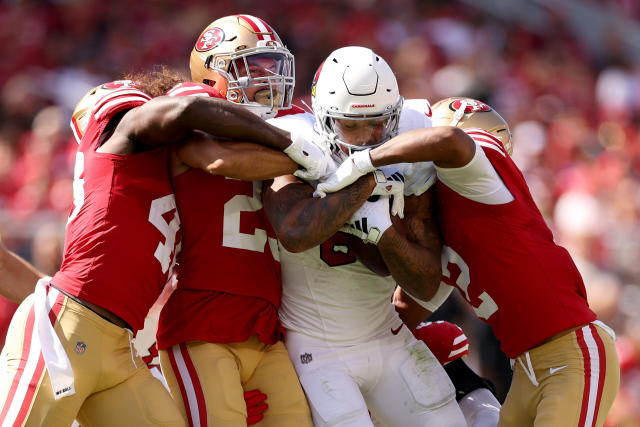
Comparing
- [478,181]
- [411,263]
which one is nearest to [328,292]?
[411,263]

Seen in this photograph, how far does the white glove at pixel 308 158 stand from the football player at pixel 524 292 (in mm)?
74

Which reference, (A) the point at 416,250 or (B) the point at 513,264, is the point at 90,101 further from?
(B) the point at 513,264

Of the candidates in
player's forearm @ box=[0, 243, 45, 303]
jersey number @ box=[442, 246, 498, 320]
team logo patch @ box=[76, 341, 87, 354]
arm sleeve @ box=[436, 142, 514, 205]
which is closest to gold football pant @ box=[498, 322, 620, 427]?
jersey number @ box=[442, 246, 498, 320]

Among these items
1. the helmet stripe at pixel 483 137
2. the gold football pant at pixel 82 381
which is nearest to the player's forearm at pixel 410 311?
the helmet stripe at pixel 483 137

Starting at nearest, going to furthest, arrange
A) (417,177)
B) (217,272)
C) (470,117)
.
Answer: (217,272)
(417,177)
(470,117)

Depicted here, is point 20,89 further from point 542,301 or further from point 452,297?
point 542,301

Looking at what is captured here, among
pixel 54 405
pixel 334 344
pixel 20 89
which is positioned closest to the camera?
pixel 54 405

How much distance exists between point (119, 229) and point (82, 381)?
24.2 inches

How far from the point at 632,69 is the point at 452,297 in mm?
5543

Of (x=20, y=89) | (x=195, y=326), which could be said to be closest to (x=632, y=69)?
(x=20, y=89)

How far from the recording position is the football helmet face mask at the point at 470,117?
462cm

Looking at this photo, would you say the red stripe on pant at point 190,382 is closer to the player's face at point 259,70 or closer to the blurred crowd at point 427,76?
the player's face at point 259,70

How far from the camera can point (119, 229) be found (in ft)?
12.8

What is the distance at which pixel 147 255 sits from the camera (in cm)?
392
